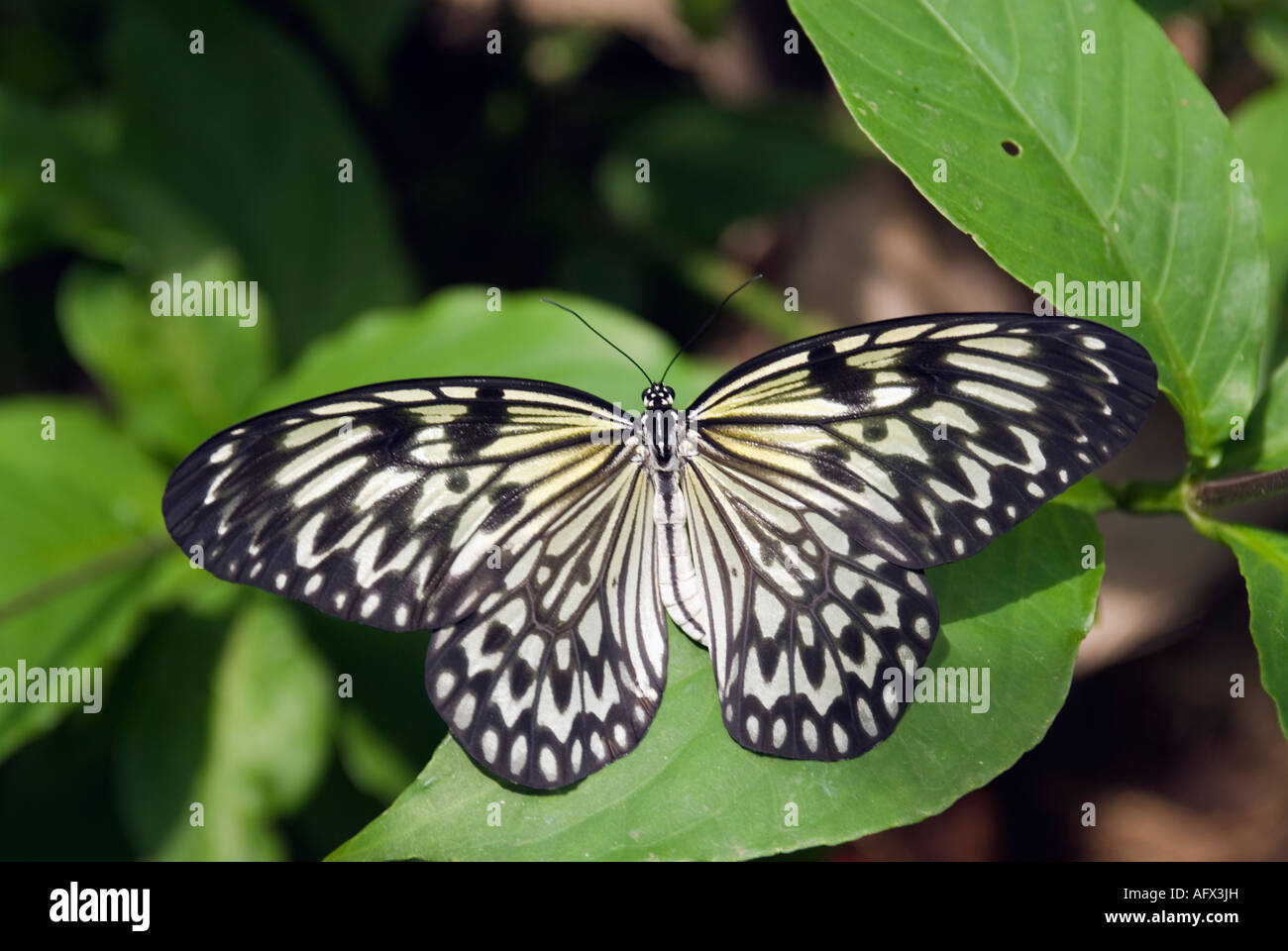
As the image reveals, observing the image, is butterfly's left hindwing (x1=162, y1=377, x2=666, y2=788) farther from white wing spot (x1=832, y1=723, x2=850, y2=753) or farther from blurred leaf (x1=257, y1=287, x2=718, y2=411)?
blurred leaf (x1=257, y1=287, x2=718, y2=411)

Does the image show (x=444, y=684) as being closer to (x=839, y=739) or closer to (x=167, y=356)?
(x=839, y=739)

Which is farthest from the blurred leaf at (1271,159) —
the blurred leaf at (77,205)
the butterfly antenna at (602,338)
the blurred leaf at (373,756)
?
the blurred leaf at (77,205)

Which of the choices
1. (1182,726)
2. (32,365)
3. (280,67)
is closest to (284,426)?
(280,67)

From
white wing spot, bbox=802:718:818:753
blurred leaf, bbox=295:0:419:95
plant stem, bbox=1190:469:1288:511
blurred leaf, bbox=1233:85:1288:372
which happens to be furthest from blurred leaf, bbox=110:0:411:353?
blurred leaf, bbox=1233:85:1288:372

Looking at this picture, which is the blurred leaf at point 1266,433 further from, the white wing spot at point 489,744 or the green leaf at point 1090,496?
the white wing spot at point 489,744

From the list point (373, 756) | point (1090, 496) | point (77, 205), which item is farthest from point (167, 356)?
point (1090, 496)
